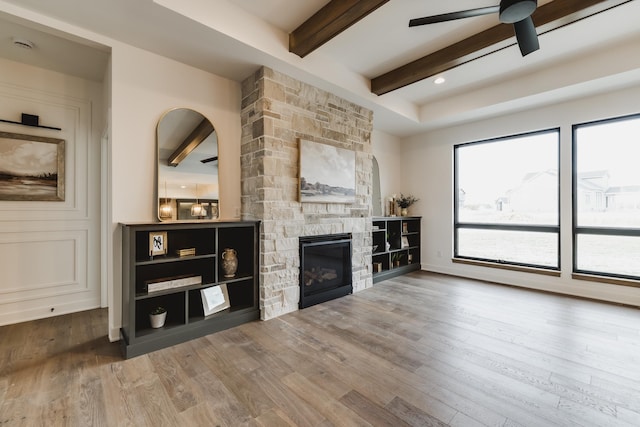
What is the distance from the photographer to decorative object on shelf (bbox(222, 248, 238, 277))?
10.3 ft

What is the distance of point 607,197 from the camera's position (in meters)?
3.88

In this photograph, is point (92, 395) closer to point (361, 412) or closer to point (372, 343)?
point (361, 412)

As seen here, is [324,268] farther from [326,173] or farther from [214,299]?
[214,299]

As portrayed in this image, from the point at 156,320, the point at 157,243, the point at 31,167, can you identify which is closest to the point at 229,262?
the point at 157,243

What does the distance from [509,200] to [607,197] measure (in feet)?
3.84

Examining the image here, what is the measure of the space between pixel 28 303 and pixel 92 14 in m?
3.07

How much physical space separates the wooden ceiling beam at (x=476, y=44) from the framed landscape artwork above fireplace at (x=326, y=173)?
1.14 meters

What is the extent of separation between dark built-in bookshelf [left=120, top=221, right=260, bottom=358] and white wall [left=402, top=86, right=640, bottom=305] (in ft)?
12.5

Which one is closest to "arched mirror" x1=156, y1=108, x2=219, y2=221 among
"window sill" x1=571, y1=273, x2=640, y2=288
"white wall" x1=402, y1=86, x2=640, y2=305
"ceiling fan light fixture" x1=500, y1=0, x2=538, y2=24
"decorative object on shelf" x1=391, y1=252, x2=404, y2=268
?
"ceiling fan light fixture" x1=500, y1=0, x2=538, y2=24

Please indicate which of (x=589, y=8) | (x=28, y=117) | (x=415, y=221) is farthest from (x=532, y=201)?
(x=28, y=117)

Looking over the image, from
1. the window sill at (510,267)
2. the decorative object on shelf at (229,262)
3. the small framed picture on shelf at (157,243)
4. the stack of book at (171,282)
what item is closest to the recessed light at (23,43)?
the small framed picture on shelf at (157,243)

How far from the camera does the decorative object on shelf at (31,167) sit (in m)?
3.01

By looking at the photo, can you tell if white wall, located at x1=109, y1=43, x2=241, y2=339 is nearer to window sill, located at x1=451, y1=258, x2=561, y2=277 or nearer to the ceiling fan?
the ceiling fan

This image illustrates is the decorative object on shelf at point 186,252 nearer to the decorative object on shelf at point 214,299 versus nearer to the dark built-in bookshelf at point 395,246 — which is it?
the decorative object on shelf at point 214,299
